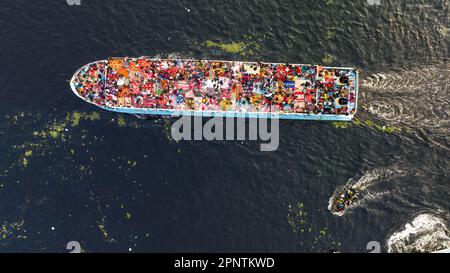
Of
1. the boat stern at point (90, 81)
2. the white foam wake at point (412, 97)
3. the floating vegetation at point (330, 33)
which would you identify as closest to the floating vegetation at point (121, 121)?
the boat stern at point (90, 81)

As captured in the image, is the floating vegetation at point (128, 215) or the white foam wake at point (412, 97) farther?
the white foam wake at point (412, 97)

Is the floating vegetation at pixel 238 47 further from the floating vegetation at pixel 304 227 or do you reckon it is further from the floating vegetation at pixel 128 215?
the floating vegetation at pixel 128 215

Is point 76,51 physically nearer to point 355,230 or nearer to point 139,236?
point 139,236

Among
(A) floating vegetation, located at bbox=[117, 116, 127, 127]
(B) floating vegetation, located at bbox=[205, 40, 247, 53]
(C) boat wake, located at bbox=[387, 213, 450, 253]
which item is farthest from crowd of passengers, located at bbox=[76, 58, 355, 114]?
(C) boat wake, located at bbox=[387, 213, 450, 253]

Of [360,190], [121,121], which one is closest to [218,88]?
[121,121]

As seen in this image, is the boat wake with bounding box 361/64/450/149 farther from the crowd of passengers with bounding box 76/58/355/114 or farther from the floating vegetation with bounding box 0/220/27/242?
→ the floating vegetation with bounding box 0/220/27/242

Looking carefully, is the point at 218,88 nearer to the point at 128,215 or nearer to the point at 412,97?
the point at 128,215

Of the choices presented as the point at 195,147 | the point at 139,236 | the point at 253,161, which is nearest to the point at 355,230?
the point at 253,161
